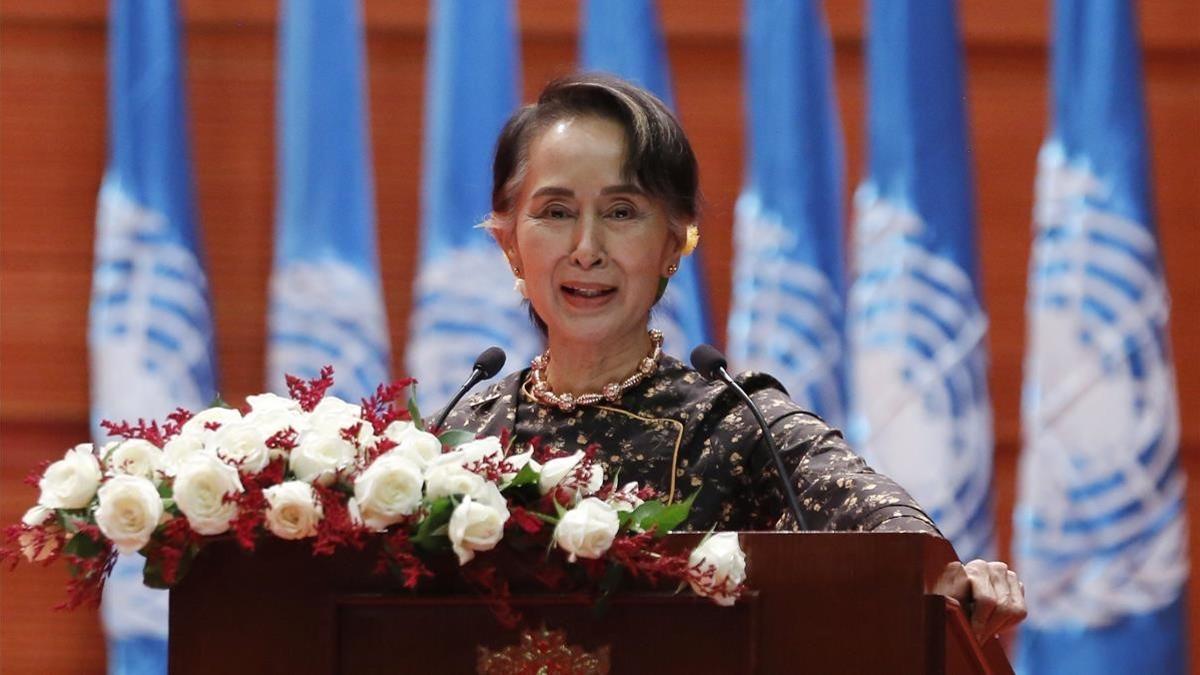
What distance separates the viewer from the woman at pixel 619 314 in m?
2.07

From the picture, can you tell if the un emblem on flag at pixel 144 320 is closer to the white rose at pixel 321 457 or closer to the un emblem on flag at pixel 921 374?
the un emblem on flag at pixel 921 374

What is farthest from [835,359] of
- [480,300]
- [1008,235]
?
[480,300]

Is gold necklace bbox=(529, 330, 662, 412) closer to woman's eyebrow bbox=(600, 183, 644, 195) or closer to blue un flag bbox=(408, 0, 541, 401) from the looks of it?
woman's eyebrow bbox=(600, 183, 644, 195)

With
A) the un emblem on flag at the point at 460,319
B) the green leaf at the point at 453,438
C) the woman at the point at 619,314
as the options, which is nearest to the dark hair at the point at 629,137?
the woman at the point at 619,314

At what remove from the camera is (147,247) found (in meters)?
3.46

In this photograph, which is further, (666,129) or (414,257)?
(414,257)

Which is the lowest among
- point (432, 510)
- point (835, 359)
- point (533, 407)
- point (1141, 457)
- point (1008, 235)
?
point (432, 510)

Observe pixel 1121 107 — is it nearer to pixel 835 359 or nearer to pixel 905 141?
pixel 905 141

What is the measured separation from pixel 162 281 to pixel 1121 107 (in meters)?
2.05

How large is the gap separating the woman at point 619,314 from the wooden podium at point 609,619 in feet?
1.83

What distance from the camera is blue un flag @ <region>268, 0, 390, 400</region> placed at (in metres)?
3.42

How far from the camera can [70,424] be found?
3.48m

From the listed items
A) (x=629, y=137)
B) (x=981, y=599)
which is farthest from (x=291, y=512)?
(x=629, y=137)

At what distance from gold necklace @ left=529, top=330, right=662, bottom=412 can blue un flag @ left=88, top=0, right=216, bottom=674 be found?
1.41 meters
